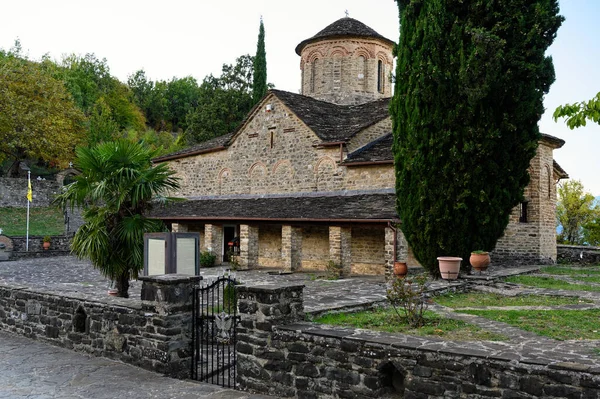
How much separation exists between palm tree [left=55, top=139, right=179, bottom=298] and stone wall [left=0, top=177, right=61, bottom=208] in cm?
3093

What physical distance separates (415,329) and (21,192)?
37.2 m

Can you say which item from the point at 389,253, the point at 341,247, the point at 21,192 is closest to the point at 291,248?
the point at 341,247

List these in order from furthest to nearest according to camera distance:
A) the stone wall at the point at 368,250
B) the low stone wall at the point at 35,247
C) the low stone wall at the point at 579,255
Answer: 1. the low stone wall at the point at 35,247
2. the low stone wall at the point at 579,255
3. the stone wall at the point at 368,250

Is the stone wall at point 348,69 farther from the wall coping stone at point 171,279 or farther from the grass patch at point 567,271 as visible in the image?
the wall coping stone at point 171,279

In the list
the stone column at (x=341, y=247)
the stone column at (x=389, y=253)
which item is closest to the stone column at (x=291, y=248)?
the stone column at (x=341, y=247)

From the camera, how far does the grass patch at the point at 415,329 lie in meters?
6.87

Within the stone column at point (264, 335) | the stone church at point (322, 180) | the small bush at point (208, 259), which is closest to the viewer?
the stone column at point (264, 335)

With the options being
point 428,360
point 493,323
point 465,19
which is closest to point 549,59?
point 465,19

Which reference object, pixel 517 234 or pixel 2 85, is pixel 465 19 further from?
pixel 2 85

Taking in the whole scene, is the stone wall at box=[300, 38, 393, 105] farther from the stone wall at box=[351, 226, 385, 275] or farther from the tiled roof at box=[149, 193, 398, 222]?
the stone wall at box=[351, 226, 385, 275]

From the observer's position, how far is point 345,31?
25812mm

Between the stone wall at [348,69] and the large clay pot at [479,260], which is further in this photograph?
the stone wall at [348,69]

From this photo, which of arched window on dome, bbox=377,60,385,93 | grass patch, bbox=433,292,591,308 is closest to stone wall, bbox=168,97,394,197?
arched window on dome, bbox=377,60,385,93

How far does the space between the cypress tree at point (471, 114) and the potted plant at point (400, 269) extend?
115cm
